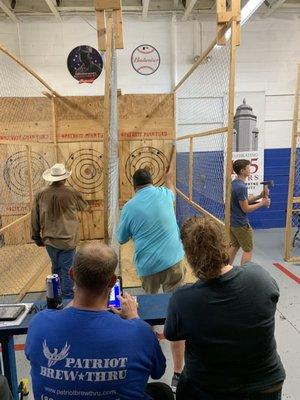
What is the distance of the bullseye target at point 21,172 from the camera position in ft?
16.7

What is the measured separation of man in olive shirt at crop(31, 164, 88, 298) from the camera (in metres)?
3.47

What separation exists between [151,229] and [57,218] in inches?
50.6

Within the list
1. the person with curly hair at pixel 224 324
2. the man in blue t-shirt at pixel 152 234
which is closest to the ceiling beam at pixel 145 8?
the man in blue t-shirt at pixel 152 234

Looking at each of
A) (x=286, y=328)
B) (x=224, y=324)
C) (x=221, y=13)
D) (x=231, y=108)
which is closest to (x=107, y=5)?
(x=221, y=13)

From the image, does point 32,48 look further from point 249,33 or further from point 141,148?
point 249,33

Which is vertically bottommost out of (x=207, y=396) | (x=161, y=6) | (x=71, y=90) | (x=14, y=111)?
(x=207, y=396)

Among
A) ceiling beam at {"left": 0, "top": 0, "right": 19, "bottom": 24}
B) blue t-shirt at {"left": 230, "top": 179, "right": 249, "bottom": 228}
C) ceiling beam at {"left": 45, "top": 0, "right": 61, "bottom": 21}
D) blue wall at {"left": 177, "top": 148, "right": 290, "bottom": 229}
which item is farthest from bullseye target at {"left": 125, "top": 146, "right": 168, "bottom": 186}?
ceiling beam at {"left": 0, "top": 0, "right": 19, "bottom": 24}

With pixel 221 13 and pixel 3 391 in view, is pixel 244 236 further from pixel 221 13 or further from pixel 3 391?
pixel 3 391

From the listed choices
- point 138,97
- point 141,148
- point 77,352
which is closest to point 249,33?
point 138,97

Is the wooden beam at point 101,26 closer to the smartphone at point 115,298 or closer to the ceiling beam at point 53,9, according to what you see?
the smartphone at point 115,298

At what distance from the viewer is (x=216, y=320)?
133 centimetres

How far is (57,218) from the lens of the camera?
350 centimetres

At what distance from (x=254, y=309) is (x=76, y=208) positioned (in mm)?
2572

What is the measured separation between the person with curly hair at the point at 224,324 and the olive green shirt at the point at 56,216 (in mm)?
2294
